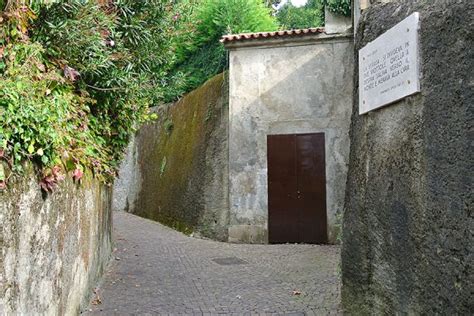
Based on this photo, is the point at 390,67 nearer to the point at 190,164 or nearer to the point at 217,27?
the point at 190,164

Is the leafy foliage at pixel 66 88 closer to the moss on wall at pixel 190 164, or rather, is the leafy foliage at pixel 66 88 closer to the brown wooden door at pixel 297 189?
the brown wooden door at pixel 297 189

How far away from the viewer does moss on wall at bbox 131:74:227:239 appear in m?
11.3

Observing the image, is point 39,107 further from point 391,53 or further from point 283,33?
point 283,33

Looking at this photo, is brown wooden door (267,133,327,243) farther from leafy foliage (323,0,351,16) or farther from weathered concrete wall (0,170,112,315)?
weathered concrete wall (0,170,112,315)

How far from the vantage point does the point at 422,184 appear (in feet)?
10.4

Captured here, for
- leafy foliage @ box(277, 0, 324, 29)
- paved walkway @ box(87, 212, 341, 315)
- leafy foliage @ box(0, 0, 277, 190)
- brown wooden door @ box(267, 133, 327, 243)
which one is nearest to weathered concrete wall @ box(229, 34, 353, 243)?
brown wooden door @ box(267, 133, 327, 243)

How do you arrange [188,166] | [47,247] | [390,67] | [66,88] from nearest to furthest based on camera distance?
[47,247]
[390,67]
[66,88]
[188,166]

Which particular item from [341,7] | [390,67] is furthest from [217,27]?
[390,67]

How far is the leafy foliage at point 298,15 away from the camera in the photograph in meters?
26.2

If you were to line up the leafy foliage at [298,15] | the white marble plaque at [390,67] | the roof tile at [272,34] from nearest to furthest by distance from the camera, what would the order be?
the white marble plaque at [390,67]
the roof tile at [272,34]
the leafy foliage at [298,15]

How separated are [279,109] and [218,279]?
16.5ft

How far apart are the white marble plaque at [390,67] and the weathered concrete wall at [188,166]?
23.3ft

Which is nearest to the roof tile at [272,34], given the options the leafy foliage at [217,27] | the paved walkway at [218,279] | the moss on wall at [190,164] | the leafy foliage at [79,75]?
the moss on wall at [190,164]

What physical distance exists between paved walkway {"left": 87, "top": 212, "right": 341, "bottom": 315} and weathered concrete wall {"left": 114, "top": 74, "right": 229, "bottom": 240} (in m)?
1.37
